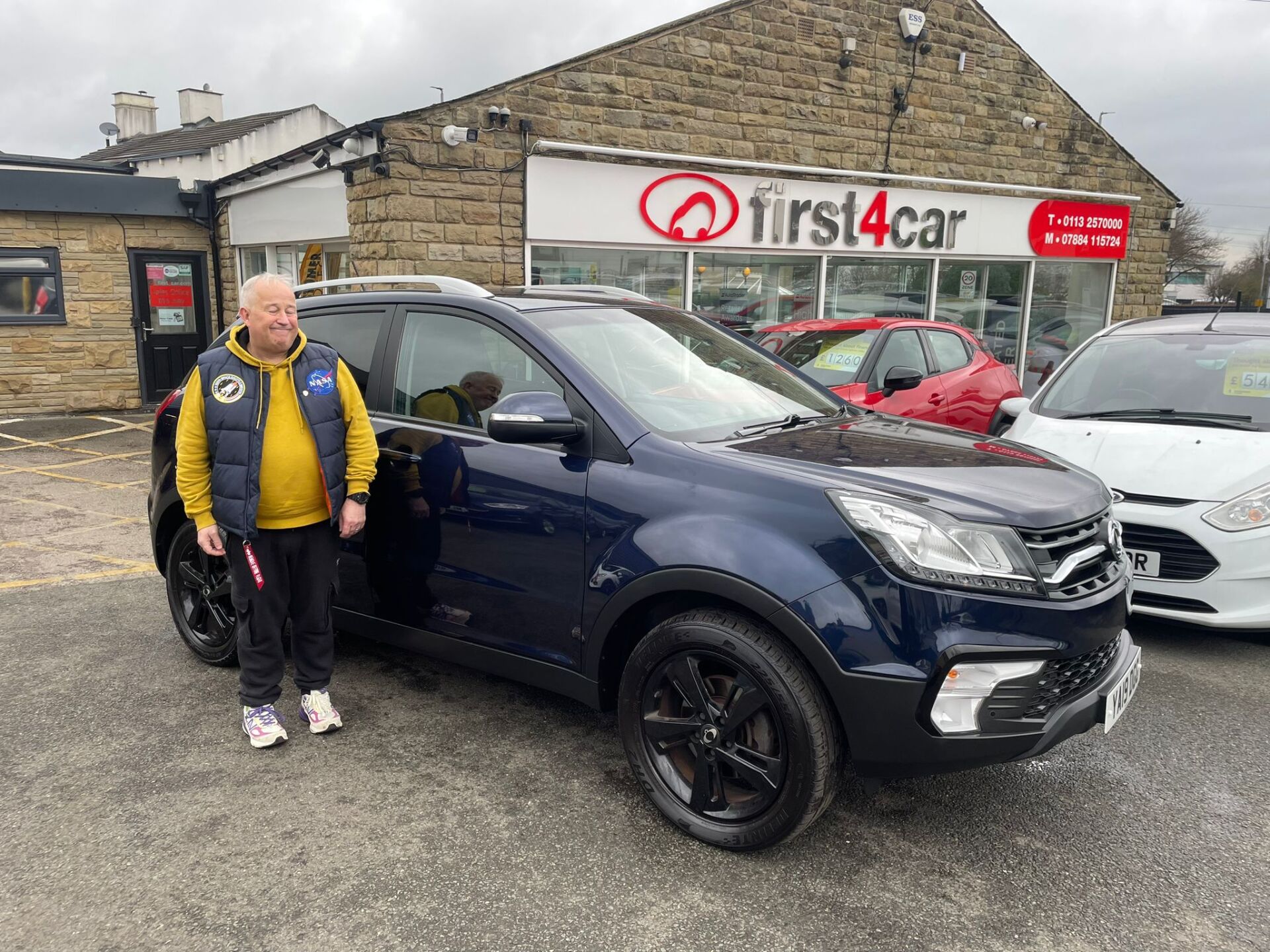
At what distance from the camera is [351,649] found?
4.59m

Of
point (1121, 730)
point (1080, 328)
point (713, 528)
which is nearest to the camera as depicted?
point (713, 528)

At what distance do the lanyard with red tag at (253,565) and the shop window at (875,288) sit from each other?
9.90m

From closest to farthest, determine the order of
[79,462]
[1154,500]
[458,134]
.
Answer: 1. [1154,500]
2. [458,134]
3. [79,462]

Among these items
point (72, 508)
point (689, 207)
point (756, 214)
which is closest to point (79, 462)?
point (72, 508)

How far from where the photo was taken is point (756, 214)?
36.7ft

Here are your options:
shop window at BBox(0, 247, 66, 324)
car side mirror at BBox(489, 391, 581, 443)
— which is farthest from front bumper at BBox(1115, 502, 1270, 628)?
shop window at BBox(0, 247, 66, 324)

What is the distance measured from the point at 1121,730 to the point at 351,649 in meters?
3.46

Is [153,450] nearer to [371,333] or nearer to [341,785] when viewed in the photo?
[371,333]

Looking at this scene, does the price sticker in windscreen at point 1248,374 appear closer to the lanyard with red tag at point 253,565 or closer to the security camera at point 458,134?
the lanyard with red tag at point 253,565

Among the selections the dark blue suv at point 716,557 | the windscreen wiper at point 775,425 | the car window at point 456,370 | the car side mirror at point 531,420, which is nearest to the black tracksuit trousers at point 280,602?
the dark blue suv at point 716,557

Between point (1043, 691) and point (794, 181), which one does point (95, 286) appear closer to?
point (794, 181)

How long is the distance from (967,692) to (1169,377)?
3.66 metres

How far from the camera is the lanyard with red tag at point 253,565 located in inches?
133

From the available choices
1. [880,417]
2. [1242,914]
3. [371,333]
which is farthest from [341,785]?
[1242,914]
